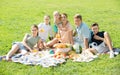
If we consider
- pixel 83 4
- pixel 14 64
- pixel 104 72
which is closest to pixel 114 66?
pixel 104 72

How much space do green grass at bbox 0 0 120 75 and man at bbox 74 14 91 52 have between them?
34.3 inches

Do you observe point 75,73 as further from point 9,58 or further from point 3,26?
point 3,26

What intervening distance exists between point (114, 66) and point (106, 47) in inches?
58.6

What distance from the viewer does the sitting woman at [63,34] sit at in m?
9.93

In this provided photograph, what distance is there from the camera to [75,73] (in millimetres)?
7691

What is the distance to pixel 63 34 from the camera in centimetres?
1005

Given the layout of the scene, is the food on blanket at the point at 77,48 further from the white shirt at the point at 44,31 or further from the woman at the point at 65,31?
the white shirt at the point at 44,31

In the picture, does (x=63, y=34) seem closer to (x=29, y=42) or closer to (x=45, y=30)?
(x=45, y=30)

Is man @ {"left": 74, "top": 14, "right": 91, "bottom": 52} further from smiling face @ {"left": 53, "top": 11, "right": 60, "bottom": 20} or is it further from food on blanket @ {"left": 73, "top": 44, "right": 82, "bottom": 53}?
smiling face @ {"left": 53, "top": 11, "right": 60, "bottom": 20}

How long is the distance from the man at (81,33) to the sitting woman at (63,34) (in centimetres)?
22

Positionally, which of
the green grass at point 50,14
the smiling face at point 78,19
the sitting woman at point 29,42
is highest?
the smiling face at point 78,19

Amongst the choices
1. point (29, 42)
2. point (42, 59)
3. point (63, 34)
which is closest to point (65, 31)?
point (63, 34)

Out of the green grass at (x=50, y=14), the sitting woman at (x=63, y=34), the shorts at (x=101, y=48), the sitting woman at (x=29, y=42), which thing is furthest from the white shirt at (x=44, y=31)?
the shorts at (x=101, y=48)

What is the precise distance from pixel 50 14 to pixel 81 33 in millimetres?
9700
